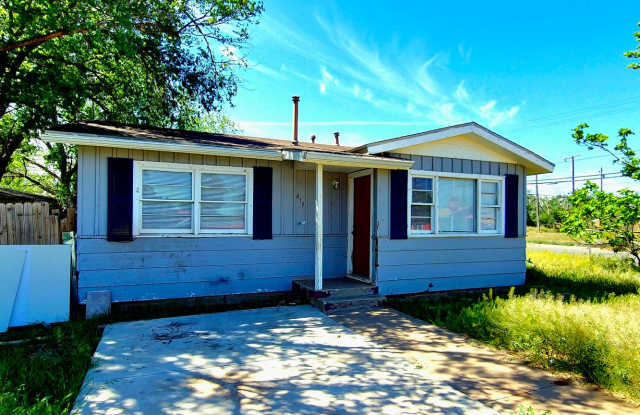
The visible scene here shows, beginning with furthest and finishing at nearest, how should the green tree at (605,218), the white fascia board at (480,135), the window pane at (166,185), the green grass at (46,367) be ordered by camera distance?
the green tree at (605,218), the white fascia board at (480,135), the window pane at (166,185), the green grass at (46,367)

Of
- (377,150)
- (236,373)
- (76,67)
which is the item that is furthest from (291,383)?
(76,67)

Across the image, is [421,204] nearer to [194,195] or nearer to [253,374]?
[194,195]

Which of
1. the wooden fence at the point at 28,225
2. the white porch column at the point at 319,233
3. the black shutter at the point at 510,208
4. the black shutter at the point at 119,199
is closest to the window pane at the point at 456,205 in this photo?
the black shutter at the point at 510,208

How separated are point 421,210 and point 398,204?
64 cm

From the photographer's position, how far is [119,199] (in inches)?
221

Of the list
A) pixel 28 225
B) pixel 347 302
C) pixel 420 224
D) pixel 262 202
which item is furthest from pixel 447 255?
pixel 28 225

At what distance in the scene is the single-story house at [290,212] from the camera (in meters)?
5.61

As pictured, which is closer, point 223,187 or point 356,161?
point 356,161

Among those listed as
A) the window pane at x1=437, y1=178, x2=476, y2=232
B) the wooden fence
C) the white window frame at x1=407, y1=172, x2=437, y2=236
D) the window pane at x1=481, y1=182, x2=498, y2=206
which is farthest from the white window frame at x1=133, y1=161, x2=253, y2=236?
the window pane at x1=481, y1=182, x2=498, y2=206

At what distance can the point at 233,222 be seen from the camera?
646 cm

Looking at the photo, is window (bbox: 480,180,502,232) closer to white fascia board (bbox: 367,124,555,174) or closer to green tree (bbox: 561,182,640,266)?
white fascia board (bbox: 367,124,555,174)

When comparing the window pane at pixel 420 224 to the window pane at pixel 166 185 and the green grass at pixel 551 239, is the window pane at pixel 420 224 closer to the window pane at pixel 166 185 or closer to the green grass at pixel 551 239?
the window pane at pixel 166 185

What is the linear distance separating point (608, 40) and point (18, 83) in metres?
20.4

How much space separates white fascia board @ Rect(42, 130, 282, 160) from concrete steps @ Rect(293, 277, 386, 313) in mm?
2337
